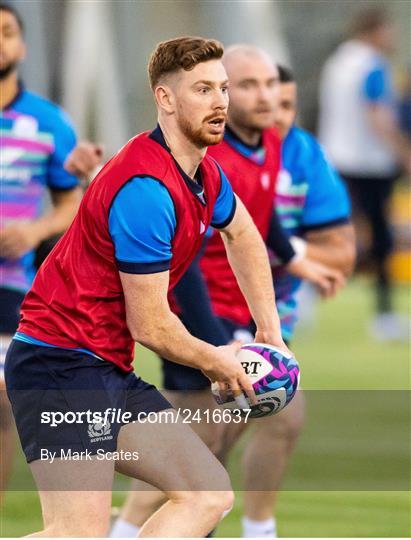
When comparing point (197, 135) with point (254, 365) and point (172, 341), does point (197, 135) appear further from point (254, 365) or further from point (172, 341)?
point (254, 365)

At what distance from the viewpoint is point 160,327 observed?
5082mm

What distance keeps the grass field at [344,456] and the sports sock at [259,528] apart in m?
0.29

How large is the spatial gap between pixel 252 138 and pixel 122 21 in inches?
841

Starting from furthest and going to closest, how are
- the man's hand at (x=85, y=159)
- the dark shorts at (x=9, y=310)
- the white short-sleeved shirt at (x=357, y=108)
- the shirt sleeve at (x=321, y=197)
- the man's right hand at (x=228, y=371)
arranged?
1. the white short-sleeved shirt at (x=357, y=108)
2. the shirt sleeve at (x=321, y=197)
3. the dark shorts at (x=9, y=310)
4. the man's hand at (x=85, y=159)
5. the man's right hand at (x=228, y=371)

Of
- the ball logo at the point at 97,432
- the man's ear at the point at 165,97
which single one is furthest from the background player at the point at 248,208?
the man's ear at the point at 165,97

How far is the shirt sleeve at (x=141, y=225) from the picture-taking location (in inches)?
197

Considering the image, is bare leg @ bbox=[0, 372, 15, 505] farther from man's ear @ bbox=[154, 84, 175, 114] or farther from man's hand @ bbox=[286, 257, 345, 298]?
man's ear @ bbox=[154, 84, 175, 114]

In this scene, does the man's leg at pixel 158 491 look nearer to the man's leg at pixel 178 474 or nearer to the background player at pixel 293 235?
the background player at pixel 293 235

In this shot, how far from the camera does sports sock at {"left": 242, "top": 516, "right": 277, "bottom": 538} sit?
6992 mm

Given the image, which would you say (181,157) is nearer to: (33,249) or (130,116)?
(33,249)

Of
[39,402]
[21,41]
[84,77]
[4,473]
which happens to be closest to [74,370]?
[39,402]

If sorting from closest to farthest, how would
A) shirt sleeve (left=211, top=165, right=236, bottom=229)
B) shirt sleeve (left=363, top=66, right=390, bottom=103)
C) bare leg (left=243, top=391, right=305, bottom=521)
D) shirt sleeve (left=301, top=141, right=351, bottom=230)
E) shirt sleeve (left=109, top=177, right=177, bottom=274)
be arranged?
→ shirt sleeve (left=109, top=177, right=177, bottom=274) → shirt sleeve (left=211, top=165, right=236, bottom=229) → bare leg (left=243, top=391, right=305, bottom=521) → shirt sleeve (left=301, top=141, right=351, bottom=230) → shirt sleeve (left=363, top=66, right=390, bottom=103)

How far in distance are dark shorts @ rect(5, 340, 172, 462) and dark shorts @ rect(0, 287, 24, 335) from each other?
159 centimetres

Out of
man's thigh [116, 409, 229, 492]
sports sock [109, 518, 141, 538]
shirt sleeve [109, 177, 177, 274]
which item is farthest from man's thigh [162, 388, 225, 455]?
shirt sleeve [109, 177, 177, 274]
